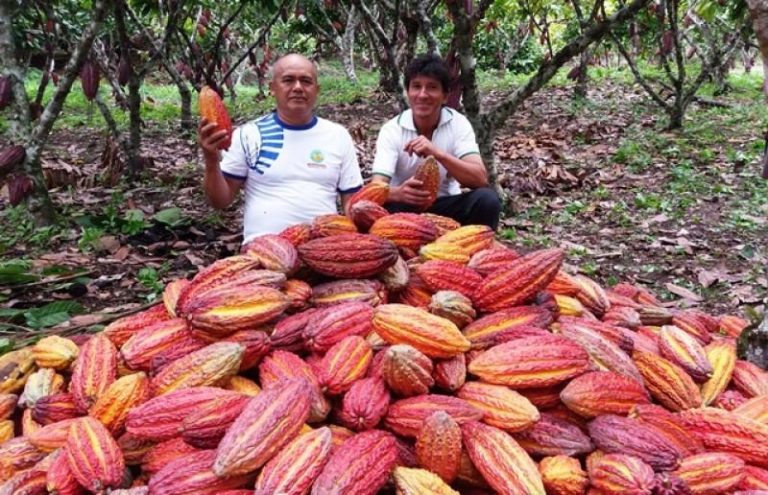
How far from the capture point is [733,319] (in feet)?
6.72

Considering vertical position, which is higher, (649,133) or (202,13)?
(202,13)

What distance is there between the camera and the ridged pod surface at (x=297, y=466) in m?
1.09

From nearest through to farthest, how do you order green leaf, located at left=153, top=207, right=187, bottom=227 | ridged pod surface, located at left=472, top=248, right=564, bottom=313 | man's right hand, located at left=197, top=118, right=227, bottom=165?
ridged pod surface, located at left=472, top=248, right=564, bottom=313 → man's right hand, located at left=197, top=118, right=227, bottom=165 → green leaf, located at left=153, top=207, right=187, bottom=227

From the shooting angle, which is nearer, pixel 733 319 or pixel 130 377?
pixel 130 377

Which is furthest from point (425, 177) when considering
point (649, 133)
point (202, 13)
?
point (202, 13)

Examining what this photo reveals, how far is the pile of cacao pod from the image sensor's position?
45.7 inches

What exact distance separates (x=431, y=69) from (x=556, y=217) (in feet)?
6.44

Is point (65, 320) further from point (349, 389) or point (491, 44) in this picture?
point (491, 44)

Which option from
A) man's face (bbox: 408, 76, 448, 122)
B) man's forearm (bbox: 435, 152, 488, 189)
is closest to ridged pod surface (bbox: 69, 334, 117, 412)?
man's forearm (bbox: 435, 152, 488, 189)

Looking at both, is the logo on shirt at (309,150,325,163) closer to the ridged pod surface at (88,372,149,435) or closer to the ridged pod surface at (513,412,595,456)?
the ridged pod surface at (88,372,149,435)

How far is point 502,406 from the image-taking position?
1.28 meters

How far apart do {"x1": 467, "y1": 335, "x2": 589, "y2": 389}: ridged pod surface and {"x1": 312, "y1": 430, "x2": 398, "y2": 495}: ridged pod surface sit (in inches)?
11.3

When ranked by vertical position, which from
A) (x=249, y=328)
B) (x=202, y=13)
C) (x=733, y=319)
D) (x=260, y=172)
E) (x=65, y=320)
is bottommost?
(x=65, y=320)

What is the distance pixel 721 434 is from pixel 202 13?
9266 mm
